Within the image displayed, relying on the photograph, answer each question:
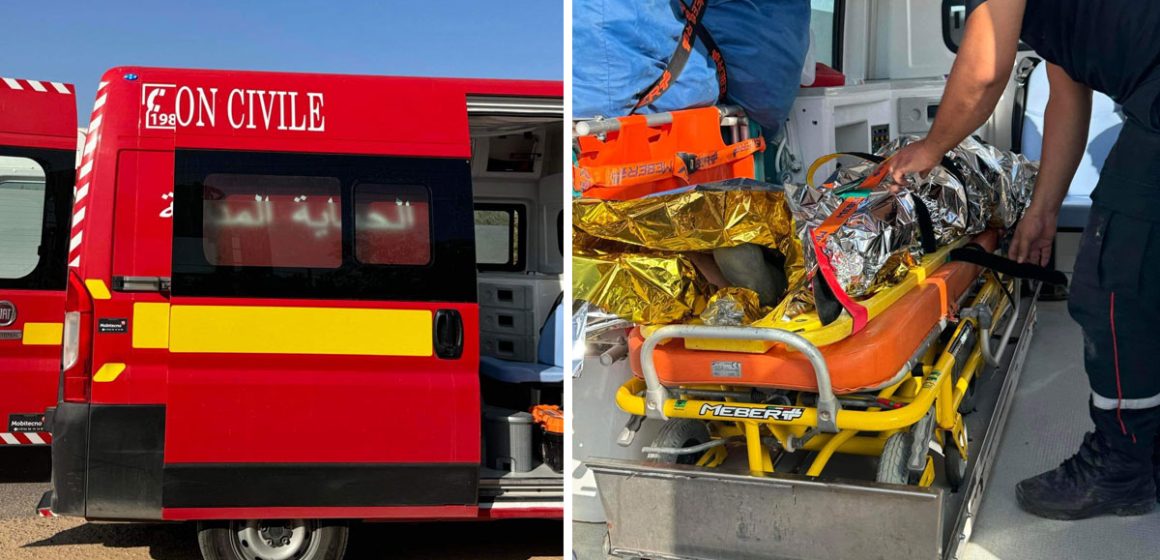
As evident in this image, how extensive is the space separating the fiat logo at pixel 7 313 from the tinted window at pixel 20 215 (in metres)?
0.15

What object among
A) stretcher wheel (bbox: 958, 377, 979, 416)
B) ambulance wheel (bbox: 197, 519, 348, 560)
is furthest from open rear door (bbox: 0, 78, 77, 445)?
stretcher wheel (bbox: 958, 377, 979, 416)

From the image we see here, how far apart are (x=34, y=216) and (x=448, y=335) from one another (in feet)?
8.78

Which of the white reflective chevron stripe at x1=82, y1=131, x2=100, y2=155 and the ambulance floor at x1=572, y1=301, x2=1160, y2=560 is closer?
the ambulance floor at x1=572, y1=301, x2=1160, y2=560

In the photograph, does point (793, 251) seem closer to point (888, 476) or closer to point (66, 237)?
point (888, 476)

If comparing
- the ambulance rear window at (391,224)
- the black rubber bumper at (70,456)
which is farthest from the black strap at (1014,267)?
the black rubber bumper at (70,456)

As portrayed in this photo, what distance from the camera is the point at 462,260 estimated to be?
4480 mm

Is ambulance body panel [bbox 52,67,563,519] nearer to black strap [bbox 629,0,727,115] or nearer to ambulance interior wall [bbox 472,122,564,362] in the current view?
black strap [bbox 629,0,727,115]

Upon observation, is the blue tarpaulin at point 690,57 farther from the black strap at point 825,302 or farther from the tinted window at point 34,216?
the tinted window at point 34,216

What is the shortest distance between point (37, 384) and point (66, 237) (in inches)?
28.6

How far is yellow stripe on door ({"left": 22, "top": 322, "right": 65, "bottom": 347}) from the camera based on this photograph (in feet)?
18.6

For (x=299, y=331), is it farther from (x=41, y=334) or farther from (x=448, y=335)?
(x=41, y=334)

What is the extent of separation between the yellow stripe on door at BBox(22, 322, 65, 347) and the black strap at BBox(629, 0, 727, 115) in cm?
316

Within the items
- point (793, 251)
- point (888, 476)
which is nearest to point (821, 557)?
point (888, 476)

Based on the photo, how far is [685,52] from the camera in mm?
4559
